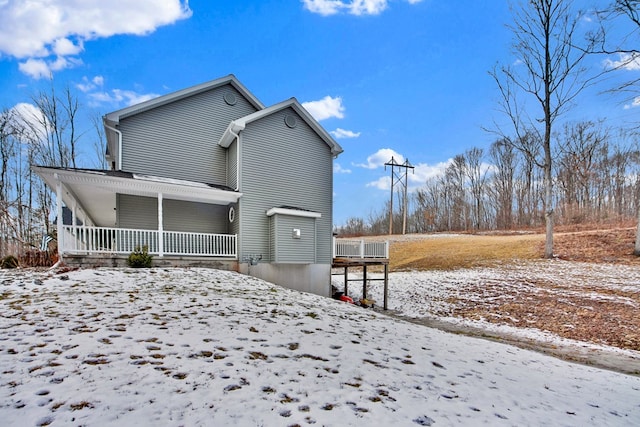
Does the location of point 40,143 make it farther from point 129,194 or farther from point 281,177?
point 281,177

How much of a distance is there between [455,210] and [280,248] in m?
37.9

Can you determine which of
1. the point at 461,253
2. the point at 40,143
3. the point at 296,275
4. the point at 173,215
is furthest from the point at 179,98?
the point at 461,253

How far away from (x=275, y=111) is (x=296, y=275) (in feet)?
21.4

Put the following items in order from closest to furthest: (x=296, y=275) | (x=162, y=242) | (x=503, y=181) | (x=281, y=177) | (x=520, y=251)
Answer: (x=162, y=242)
(x=296, y=275)
(x=281, y=177)
(x=520, y=251)
(x=503, y=181)

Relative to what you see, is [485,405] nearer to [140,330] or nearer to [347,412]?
[347,412]

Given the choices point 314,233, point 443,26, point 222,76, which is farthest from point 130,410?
point 443,26

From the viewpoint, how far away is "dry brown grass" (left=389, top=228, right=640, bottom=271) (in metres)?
17.1

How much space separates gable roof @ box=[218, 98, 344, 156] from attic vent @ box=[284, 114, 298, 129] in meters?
0.34

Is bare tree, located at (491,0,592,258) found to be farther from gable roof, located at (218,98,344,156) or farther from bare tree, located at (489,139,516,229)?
bare tree, located at (489,139,516,229)

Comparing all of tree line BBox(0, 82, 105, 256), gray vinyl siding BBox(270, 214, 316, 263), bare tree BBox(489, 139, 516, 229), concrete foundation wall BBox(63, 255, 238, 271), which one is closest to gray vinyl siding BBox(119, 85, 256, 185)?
gray vinyl siding BBox(270, 214, 316, 263)

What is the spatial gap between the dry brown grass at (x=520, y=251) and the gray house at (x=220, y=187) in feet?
36.9

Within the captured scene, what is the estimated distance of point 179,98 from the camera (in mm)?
12242

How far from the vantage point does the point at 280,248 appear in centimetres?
1201

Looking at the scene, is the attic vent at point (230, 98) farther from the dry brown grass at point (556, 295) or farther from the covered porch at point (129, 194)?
the dry brown grass at point (556, 295)
